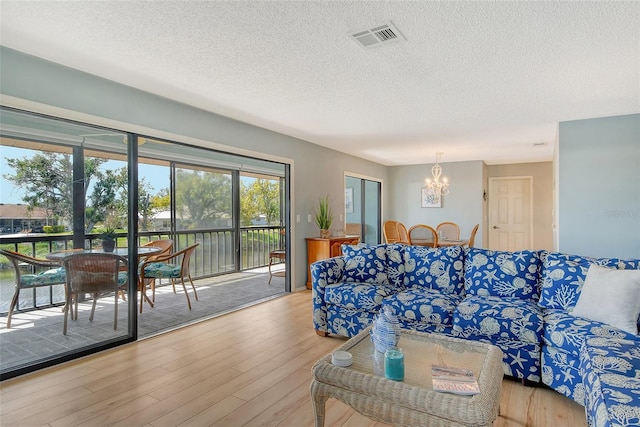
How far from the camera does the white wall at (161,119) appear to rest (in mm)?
2541

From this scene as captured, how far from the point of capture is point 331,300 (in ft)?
10.8

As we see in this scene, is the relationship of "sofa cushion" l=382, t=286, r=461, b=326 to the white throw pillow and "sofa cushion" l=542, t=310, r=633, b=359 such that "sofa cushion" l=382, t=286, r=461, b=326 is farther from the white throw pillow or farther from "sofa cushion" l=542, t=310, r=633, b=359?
the white throw pillow

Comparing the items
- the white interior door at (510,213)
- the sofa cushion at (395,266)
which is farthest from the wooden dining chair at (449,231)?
the sofa cushion at (395,266)

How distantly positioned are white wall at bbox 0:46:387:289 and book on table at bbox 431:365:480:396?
3129 mm

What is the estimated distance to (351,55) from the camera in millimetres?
2584

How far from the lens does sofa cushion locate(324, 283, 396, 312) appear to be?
308 cm

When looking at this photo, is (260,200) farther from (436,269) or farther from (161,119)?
(436,269)

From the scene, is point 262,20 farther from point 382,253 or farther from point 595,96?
point 595,96

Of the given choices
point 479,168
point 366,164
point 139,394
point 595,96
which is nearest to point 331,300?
point 139,394

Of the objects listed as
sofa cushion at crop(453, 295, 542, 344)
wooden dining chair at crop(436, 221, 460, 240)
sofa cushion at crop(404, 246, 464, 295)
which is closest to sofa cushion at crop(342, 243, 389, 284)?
sofa cushion at crop(404, 246, 464, 295)

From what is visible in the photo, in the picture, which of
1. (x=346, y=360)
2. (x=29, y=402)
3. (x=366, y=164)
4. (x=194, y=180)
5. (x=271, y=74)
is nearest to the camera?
(x=346, y=360)

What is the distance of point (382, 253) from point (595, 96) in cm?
261

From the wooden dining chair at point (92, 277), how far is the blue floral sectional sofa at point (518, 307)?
186 cm

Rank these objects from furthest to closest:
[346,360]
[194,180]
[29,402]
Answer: [194,180]
[29,402]
[346,360]
